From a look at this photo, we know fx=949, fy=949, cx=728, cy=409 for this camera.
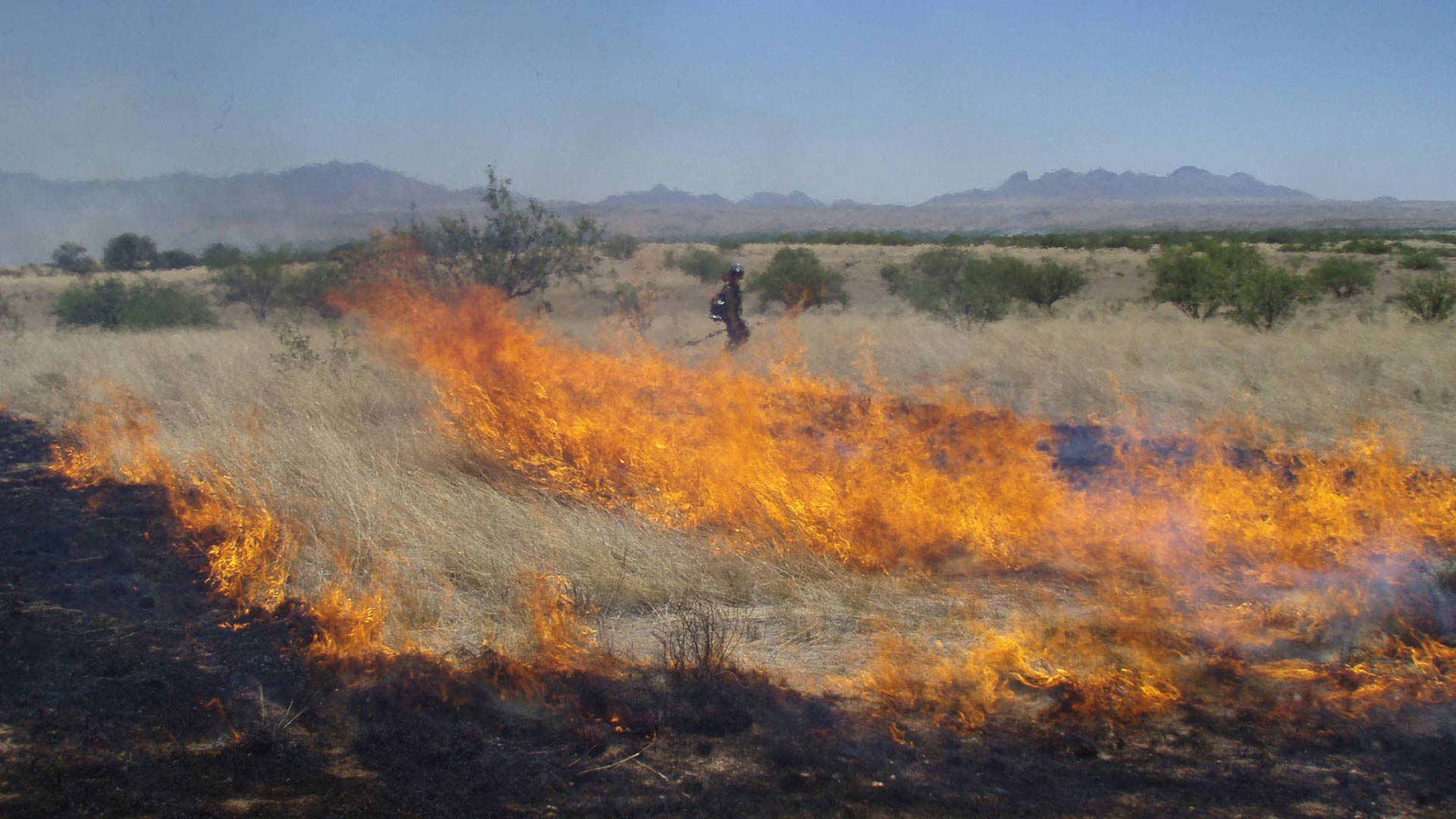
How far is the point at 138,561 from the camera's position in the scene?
5.37 meters

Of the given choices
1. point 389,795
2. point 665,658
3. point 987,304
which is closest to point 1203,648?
point 665,658

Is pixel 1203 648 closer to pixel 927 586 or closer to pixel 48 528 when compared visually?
pixel 927 586

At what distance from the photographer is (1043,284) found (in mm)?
22359

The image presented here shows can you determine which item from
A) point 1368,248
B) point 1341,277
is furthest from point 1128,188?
point 1341,277

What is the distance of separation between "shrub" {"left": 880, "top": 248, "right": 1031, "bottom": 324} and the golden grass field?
1.26 meters

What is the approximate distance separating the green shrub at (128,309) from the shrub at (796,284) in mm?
13497

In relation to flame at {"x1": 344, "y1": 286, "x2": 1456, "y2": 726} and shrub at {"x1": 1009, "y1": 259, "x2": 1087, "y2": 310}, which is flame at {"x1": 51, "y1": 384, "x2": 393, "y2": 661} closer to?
flame at {"x1": 344, "y1": 286, "x2": 1456, "y2": 726}

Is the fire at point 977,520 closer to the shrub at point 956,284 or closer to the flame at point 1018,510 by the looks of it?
the flame at point 1018,510

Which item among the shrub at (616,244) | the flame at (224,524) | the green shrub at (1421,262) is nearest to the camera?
the flame at (224,524)

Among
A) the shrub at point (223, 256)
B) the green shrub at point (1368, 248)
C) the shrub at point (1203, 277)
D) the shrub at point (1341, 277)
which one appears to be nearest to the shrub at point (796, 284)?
the shrub at point (1203, 277)

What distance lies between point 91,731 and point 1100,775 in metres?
3.55

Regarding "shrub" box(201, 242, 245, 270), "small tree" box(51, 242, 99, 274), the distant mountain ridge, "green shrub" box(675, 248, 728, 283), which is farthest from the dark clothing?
the distant mountain ridge

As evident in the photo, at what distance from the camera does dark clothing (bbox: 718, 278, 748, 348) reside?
10523 millimetres

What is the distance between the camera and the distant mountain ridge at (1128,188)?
124 m
